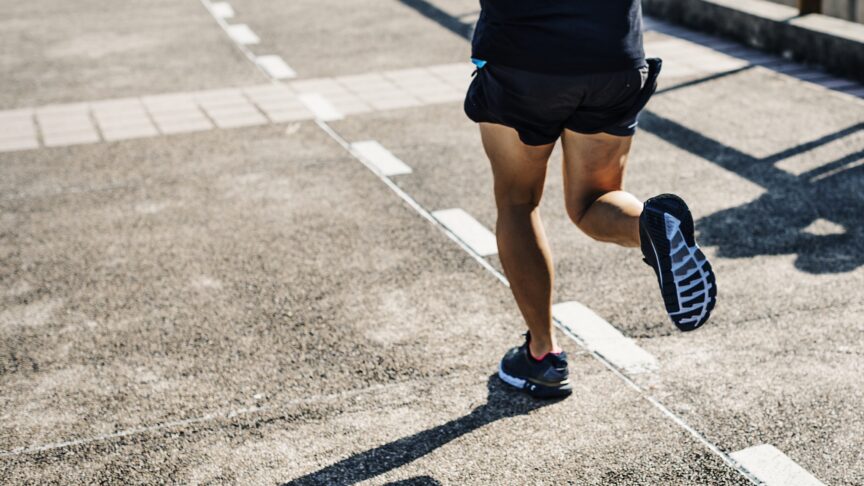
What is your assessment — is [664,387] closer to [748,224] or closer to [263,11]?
[748,224]

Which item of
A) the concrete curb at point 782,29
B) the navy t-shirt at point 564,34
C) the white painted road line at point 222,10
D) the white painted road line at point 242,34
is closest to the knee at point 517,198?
the navy t-shirt at point 564,34

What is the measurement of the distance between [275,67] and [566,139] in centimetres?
554

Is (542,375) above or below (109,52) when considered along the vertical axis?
above

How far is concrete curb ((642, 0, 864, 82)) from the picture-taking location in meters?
7.38

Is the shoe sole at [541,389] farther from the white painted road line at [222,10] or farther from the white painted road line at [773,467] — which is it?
the white painted road line at [222,10]

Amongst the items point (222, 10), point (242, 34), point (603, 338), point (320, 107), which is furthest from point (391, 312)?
point (222, 10)

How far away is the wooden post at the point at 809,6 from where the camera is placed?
26.4 ft

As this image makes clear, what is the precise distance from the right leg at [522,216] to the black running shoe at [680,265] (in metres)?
0.43

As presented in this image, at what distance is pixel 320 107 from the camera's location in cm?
726

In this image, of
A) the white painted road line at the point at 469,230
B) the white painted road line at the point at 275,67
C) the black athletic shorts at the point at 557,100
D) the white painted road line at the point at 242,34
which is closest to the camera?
the black athletic shorts at the point at 557,100

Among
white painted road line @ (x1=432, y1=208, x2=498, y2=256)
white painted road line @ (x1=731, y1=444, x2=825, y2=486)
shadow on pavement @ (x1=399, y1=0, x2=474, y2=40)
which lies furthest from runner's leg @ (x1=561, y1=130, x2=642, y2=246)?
shadow on pavement @ (x1=399, y1=0, x2=474, y2=40)

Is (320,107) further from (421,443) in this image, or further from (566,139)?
(421,443)

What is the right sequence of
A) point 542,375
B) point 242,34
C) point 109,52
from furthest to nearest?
1. point 242,34
2. point 109,52
3. point 542,375

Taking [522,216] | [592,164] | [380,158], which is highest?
[592,164]
